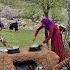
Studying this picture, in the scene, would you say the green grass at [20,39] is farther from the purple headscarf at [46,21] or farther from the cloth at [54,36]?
Result: the purple headscarf at [46,21]

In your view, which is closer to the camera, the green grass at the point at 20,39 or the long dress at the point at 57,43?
the long dress at the point at 57,43

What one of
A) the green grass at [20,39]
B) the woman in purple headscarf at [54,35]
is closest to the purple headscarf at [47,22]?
the woman in purple headscarf at [54,35]

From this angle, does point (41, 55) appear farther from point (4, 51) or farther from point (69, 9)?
point (69, 9)

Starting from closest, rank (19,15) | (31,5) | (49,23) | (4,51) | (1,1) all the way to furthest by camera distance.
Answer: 1. (4,51)
2. (49,23)
3. (31,5)
4. (19,15)
5. (1,1)

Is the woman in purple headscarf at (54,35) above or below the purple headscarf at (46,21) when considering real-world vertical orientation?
below

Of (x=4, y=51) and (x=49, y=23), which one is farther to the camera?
(x=49, y=23)

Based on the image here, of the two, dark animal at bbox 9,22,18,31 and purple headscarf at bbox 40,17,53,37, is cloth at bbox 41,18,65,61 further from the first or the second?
dark animal at bbox 9,22,18,31

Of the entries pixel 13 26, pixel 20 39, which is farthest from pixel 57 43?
pixel 13 26

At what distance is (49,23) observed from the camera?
8125mm

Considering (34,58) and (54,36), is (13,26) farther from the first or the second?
(34,58)

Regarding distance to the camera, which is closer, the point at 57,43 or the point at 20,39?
the point at 57,43

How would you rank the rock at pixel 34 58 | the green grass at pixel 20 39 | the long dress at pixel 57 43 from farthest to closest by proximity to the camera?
the green grass at pixel 20 39, the long dress at pixel 57 43, the rock at pixel 34 58

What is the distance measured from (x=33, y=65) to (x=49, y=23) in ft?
3.79

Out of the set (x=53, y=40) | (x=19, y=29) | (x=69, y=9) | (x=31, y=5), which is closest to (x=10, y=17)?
(x=19, y=29)
